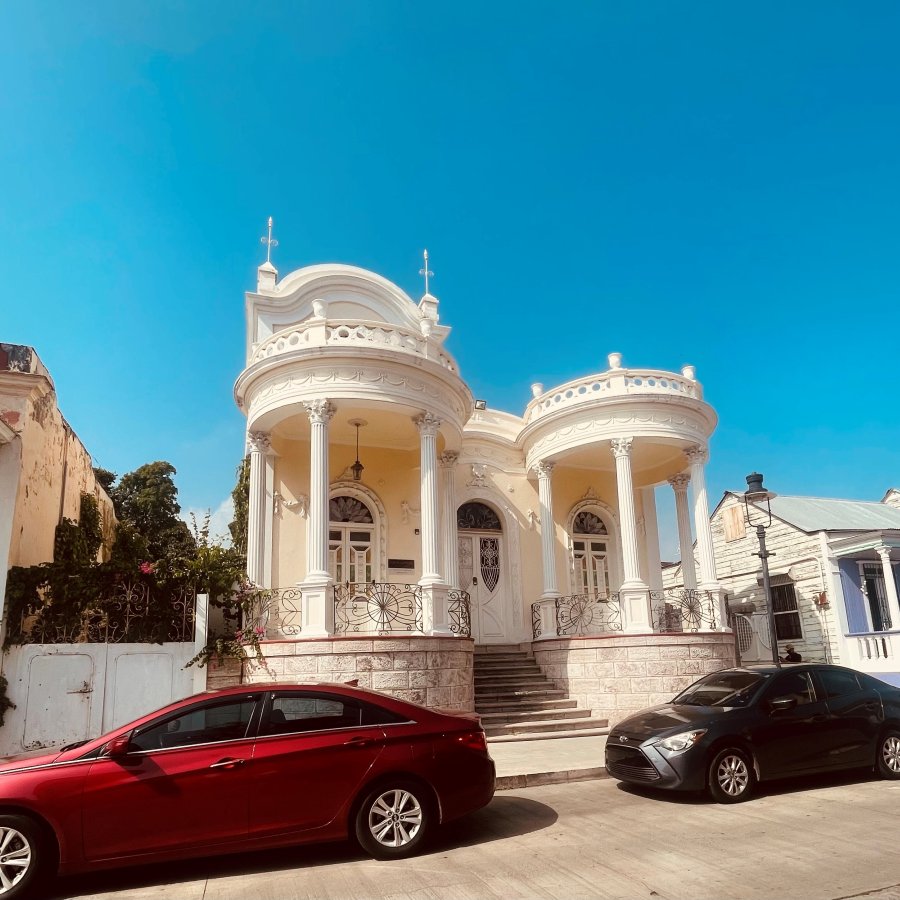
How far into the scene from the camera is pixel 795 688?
807 cm

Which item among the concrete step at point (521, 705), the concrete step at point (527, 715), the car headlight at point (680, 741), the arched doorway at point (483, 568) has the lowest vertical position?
the concrete step at point (527, 715)

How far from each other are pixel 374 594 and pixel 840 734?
7.40 metres

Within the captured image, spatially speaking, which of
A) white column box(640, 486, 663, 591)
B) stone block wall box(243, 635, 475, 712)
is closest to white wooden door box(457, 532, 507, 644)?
white column box(640, 486, 663, 591)

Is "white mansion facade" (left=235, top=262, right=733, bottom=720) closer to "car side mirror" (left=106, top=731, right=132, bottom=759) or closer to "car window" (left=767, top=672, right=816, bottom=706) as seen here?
"car window" (left=767, top=672, right=816, bottom=706)

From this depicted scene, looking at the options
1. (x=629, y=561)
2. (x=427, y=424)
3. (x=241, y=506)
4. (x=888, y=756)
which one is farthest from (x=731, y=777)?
(x=241, y=506)

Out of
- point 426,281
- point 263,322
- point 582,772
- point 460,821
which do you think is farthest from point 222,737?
point 426,281

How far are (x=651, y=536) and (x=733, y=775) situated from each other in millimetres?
11797

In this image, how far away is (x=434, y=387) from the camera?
1350 centimetres

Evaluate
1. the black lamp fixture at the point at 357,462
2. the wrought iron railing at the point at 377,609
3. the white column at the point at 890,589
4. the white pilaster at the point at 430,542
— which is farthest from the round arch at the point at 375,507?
the white column at the point at 890,589

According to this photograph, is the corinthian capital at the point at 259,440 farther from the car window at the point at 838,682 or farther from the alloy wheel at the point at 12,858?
the car window at the point at 838,682

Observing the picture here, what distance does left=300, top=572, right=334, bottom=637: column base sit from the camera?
11.4 meters

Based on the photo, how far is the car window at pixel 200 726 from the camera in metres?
5.34

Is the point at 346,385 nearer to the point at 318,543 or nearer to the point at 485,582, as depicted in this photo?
the point at 318,543

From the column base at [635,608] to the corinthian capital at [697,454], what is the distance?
3.29 metres
